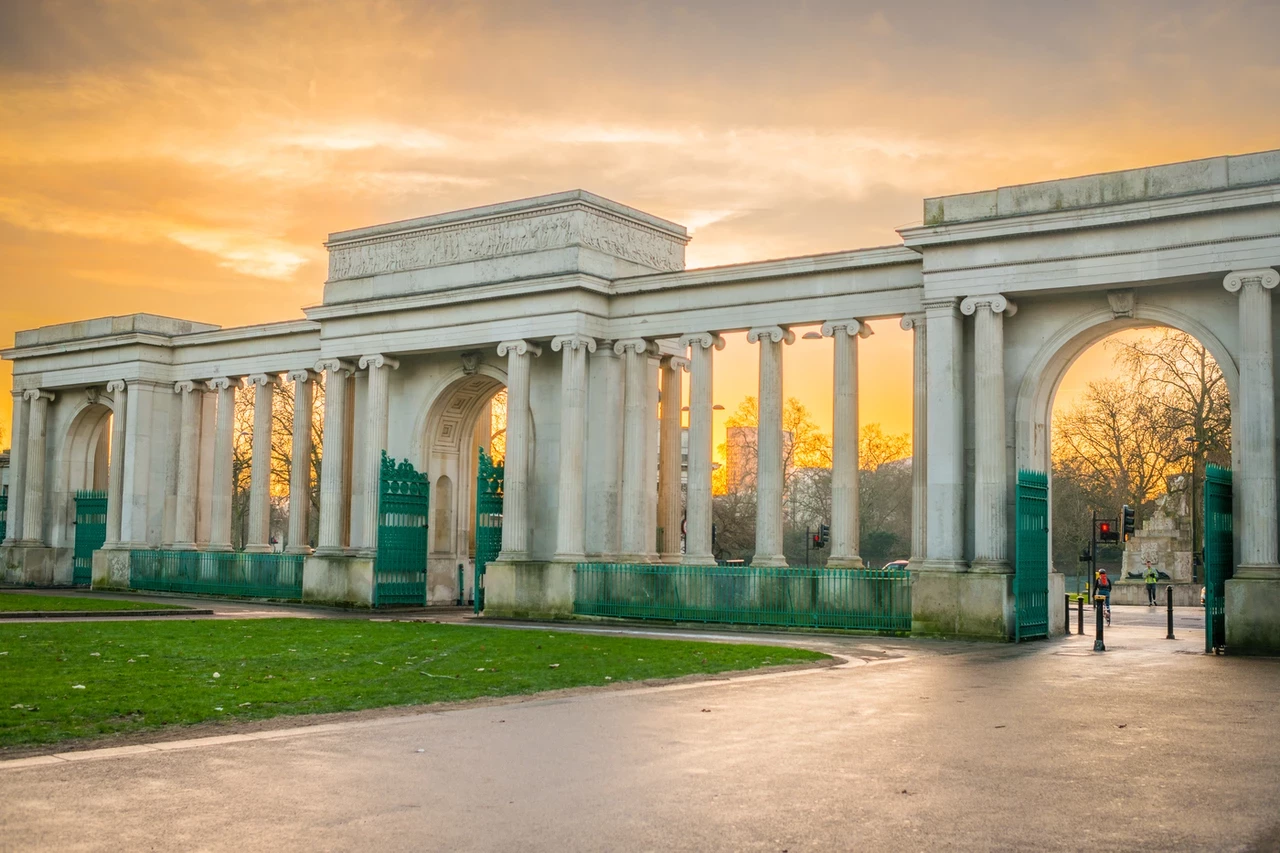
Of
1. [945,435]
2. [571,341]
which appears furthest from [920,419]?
[571,341]

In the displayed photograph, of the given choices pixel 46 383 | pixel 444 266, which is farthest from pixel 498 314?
pixel 46 383

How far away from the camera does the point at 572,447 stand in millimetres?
31797

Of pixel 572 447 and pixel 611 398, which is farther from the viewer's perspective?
pixel 611 398

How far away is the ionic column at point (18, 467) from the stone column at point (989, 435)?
1363 inches

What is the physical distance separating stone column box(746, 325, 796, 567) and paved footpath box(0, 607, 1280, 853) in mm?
14413

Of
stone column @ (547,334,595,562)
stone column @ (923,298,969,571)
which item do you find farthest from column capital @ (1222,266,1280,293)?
stone column @ (547,334,595,562)

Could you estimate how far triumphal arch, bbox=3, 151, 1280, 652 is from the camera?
79.3 feet

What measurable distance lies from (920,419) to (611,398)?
830 centimetres

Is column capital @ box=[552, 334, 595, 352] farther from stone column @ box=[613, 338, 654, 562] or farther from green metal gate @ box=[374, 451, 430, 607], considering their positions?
green metal gate @ box=[374, 451, 430, 607]

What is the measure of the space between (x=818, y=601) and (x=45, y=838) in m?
21.5

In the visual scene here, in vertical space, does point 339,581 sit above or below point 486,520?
below

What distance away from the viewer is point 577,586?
3120 cm

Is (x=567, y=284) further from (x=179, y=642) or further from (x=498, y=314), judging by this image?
(x=179, y=642)

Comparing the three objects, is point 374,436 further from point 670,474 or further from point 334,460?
point 670,474
